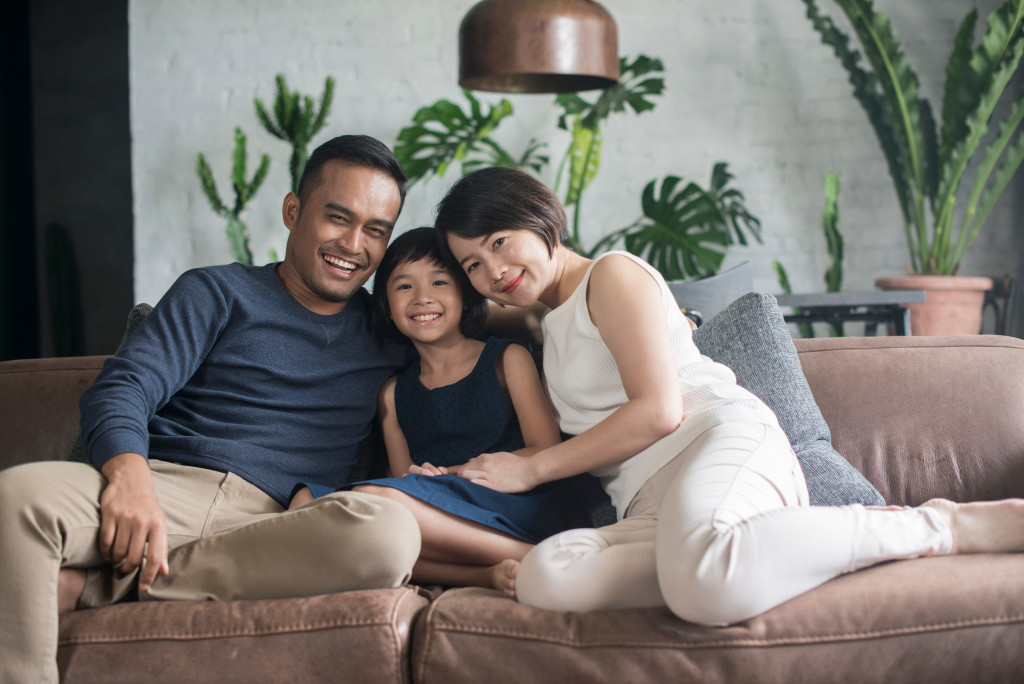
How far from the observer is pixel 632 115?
13.3ft

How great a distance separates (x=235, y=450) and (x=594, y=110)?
2493mm

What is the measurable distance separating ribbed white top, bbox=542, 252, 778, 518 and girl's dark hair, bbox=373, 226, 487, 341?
0.16 meters

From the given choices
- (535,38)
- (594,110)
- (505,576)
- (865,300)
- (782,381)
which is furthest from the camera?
(594,110)

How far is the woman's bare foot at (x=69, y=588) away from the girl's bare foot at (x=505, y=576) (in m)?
0.58

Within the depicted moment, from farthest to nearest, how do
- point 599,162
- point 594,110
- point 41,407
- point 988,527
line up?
point 599,162 < point 594,110 < point 41,407 < point 988,527

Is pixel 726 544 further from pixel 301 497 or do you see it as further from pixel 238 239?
pixel 238 239

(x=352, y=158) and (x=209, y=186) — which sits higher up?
(x=352, y=158)

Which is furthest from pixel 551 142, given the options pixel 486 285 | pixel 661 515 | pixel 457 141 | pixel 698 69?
pixel 661 515

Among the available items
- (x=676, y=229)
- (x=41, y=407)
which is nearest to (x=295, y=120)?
(x=676, y=229)

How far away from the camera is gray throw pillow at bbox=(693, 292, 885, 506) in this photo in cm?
139

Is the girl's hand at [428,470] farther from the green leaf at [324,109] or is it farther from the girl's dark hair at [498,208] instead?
the green leaf at [324,109]

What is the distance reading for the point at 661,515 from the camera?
3.73ft

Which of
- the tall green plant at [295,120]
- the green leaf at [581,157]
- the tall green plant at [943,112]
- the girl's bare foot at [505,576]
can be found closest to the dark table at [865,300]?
the tall green plant at [943,112]

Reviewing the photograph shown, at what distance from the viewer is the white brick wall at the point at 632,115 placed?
3992mm
